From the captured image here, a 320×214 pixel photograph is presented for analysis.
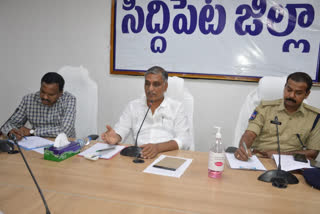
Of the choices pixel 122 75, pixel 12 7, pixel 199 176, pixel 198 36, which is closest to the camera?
pixel 199 176

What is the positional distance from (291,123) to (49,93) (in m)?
1.84

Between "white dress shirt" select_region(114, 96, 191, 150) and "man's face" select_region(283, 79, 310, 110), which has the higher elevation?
"man's face" select_region(283, 79, 310, 110)

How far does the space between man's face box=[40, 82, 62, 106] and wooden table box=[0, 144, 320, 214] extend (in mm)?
746

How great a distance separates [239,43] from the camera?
7.22 feet

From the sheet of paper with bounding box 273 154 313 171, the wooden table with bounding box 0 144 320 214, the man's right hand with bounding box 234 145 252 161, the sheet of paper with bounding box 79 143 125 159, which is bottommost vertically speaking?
the sheet of paper with bounding box 79 143 125 159

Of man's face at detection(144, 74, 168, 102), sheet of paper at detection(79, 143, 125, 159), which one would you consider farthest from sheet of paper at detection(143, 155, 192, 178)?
man's face at detection(144, 74, 168, 102)

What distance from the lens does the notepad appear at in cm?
122

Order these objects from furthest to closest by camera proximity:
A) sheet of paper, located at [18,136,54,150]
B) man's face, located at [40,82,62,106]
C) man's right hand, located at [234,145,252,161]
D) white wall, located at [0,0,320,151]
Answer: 1. white wall, located at [0,0,320,151]
2. man's face, located at [40,82,62,106]
3. sheet of paper, located at [18,136,54,150]
4. man's right hand, located at [234,145,252,161]

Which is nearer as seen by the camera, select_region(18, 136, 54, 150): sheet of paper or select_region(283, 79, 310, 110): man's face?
select_region(18, 136, 54, 150): sheet of paper

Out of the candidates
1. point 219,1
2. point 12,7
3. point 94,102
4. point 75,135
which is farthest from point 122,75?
point 12,7

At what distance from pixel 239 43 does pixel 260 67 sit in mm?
289

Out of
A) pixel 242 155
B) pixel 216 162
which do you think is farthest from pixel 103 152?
pixel 242 155

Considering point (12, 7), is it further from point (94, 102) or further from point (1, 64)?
point (94, 102)

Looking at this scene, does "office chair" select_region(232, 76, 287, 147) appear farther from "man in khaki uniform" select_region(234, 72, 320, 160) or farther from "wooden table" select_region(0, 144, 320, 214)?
"wooden table" select_region(0, 144, 320, 214)
